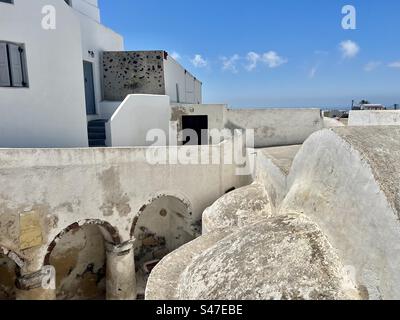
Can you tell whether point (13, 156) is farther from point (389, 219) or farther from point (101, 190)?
point (389, 219)

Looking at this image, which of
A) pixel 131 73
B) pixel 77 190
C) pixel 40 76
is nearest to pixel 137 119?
pixel 40 76

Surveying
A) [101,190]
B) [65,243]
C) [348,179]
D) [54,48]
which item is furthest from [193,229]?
[54,48]

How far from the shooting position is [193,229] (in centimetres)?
1019

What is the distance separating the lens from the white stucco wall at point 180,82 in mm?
15941

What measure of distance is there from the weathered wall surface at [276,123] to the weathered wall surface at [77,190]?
4.47 metres

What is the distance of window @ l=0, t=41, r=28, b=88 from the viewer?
8.57 metres

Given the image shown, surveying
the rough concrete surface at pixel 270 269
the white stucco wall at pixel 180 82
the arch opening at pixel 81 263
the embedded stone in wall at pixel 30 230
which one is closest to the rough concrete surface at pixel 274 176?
the rough concrete surface at pixel 270 269

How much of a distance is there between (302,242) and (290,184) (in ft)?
5.98

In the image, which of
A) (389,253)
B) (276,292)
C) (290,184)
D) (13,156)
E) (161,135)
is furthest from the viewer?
(161,135)

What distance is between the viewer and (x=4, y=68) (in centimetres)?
859

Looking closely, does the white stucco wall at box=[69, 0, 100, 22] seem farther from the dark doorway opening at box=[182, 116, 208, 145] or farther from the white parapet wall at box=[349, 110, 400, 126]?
the white parapet wall at box=[349, 110, 400, 126]

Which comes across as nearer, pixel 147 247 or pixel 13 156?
pixel 13 156

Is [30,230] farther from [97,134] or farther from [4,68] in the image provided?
[97,134]

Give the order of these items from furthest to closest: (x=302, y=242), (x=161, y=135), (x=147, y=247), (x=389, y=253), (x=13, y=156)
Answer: (x=161, y=135) → (x=147, y=247) → (x=13, y=156) → (x=302, y=242) → (x=389, y=253)
